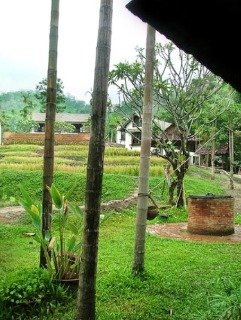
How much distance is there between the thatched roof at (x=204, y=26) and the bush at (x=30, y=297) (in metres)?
4.65

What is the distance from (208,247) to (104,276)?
404 cm

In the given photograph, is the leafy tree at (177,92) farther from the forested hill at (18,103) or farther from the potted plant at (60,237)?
the forested hill at (18,103)

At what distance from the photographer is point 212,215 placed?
12672 millimetres

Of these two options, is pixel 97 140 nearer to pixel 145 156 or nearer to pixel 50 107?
pixel 50 107

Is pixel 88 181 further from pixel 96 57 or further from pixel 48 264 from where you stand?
pixel 48 264

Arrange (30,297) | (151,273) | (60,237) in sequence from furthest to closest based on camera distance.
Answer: (151,273), (60,237), (30,297)

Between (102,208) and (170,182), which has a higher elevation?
(170,182)

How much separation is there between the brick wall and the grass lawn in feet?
4.98

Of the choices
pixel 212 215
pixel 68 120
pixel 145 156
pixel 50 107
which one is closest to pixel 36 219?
pixel 50 107

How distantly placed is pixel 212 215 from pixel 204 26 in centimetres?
1140

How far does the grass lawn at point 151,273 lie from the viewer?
565 centimetres

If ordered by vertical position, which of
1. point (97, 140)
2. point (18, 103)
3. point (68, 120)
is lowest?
point (97, 140)

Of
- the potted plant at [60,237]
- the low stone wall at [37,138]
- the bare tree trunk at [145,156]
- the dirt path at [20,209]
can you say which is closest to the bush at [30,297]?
the potted plant at [60,237]

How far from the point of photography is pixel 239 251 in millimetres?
10078
